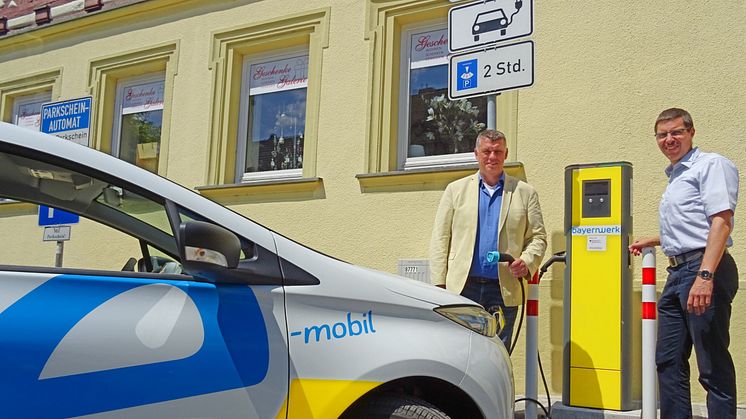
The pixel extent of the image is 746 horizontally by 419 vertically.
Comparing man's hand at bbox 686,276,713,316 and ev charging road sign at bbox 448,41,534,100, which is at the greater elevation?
ev charging road sign at bbox 448,41,534,100

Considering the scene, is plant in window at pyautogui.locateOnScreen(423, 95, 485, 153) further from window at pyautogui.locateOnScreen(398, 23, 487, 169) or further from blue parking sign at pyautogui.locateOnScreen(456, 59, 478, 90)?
blue parking sign at pyautogui.locateOnScreen(456, 59, 478, 90)

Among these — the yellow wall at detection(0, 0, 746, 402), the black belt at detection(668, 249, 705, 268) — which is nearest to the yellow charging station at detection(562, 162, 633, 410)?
the yellow wall at detection(0, 0, 746, 402)

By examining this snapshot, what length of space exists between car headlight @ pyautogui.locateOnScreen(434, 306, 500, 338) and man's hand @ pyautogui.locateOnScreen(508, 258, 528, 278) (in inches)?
54.5

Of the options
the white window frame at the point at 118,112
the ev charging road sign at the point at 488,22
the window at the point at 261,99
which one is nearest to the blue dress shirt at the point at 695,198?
the ev charging road sign at the point at 488,22

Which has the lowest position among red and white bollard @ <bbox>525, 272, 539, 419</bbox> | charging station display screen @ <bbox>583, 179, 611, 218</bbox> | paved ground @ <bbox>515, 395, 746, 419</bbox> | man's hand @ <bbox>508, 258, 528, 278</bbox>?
paved ground @ <bbox>515, 395, 746, 419</bbox>

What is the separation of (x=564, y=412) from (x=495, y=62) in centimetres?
248

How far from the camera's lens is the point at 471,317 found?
2848 mm

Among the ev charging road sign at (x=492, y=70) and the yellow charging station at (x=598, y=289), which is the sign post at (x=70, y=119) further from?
the yellow charging station at (x=598, y=289)

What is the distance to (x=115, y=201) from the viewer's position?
7.95ft

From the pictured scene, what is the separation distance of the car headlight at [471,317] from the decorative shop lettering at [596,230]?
2.20 m

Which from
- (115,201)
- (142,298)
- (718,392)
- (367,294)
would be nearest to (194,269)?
(142,298)

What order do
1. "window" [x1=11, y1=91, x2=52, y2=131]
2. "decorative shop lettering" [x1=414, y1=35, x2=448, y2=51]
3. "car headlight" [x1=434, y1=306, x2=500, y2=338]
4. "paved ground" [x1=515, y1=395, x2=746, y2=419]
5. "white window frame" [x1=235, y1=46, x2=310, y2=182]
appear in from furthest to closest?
"window" [x1=11, y1=91, x2=52, y2=131] → "white window frame" [x1=235, y1=46, x2=310, y2=182] → "decorative shop lettering" [x1=414, y1=35, x2=448, y2=51] → "paved ground" [x1=515, y1=395, x2=746, y2=419] → "car headlight" [x1=434, y1=306, x2=500, y2=338]

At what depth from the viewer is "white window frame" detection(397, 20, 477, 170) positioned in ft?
22.2

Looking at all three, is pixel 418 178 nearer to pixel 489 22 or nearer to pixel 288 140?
pixel 288 140
